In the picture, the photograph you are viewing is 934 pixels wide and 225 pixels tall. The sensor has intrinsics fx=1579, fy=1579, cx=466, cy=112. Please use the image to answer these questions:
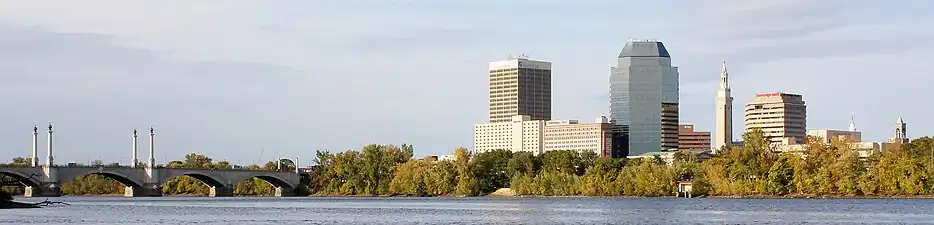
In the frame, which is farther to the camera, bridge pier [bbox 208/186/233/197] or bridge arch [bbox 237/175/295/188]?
bridge arch [bbox 237/175/295/188]

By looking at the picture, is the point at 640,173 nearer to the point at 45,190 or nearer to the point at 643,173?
the point at 643,173

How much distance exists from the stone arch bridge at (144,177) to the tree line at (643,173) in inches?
203

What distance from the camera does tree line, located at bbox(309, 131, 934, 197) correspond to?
135000mm

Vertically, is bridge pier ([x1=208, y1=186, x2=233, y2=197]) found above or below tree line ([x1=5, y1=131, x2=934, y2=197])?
below

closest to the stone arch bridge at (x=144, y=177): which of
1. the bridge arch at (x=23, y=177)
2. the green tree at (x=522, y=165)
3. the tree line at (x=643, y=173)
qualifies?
the bridge arch at (x=23, y=177)

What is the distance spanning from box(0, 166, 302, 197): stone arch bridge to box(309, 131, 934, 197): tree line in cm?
516

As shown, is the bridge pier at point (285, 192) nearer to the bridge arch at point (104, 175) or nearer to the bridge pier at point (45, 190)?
the bridge arch at point (104, 175)

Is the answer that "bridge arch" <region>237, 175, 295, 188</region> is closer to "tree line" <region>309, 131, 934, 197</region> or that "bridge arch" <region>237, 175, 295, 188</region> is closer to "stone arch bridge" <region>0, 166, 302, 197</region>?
"stone arch bridge" <region>0, 166, 302, 197</region>

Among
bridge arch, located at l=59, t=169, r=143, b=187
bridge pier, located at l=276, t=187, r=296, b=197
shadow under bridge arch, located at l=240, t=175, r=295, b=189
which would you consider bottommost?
bridge pier, located at l=276, t=187, r=296, b=197

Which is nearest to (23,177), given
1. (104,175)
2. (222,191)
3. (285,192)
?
(104,175)

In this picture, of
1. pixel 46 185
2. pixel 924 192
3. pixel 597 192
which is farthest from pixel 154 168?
pixel 924 192

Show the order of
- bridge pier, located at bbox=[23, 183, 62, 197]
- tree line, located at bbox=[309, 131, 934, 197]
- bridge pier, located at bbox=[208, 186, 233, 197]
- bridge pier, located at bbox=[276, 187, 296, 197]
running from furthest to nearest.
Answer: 1. bridge pier, located at bbox=[276, 187, 296, 197]
2. bridge pier, located at bbox=[208, 186, 233, 197]
3. bridge pier, located at bbox=[23, 183, 62, 197]
4. tree line, located at bbox=[309, 131, 934, 197]

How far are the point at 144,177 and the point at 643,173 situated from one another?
54.7m

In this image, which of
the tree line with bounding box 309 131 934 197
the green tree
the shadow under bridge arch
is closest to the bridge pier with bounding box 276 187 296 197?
the shadow under bridge arch
